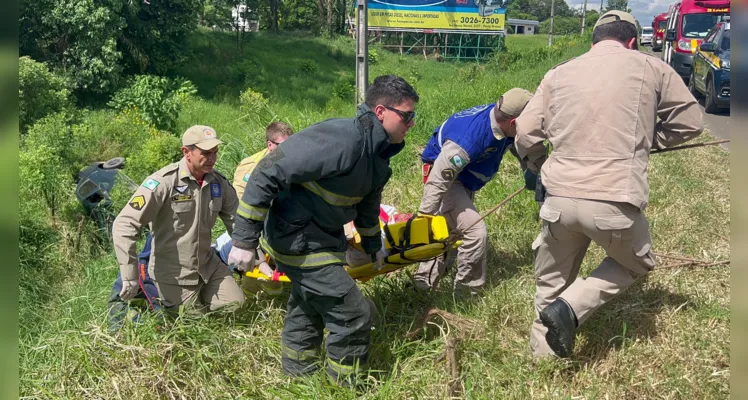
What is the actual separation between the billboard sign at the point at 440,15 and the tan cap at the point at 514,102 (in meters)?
23.3

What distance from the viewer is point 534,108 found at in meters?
3.40

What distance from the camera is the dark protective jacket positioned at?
2965mm

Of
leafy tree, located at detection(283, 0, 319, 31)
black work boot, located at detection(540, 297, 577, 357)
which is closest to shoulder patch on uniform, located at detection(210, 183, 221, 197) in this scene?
black work boot, located at detection(540, 297, 577, 357)

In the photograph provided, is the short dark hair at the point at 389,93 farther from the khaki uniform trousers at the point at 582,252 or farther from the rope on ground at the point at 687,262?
the rope on ground at the point at 687,262

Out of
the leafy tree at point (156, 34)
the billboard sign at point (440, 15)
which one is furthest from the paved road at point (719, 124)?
the billboard sign at point (440, 15)

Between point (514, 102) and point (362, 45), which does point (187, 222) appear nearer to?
point (514, 102)

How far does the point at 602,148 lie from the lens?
3041 millimetres

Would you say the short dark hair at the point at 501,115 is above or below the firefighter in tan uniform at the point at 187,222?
above

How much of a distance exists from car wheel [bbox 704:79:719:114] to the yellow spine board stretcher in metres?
9.09

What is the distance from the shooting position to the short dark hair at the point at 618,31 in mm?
3223

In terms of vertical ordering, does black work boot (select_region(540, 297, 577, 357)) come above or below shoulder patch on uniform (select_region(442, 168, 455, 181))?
below

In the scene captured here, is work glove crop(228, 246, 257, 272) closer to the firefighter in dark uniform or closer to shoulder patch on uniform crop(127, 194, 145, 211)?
the firefighter in dark uniform

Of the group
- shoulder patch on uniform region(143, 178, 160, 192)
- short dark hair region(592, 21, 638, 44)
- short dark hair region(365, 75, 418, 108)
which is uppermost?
short dark hair region(592, 21, 638, 44)

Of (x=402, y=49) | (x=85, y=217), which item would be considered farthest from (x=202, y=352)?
(x=402, y=49)
